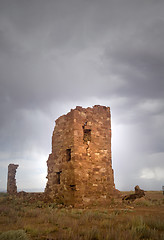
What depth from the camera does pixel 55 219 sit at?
6551 mm

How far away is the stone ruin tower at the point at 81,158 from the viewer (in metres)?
10.8

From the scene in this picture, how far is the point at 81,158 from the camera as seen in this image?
11273 millimetres

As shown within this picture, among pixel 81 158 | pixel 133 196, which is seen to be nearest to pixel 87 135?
pixel 81 158

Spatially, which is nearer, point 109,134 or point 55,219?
point 55,219

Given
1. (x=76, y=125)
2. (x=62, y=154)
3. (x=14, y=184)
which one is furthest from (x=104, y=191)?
(x=14, y=184)

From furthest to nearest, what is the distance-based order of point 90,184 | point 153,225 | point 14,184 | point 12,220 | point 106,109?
point 14,184
point 106,109
point 90,184
point 12,220
point 153,225

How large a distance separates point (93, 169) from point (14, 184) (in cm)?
1840

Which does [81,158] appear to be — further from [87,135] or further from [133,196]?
[133,196]

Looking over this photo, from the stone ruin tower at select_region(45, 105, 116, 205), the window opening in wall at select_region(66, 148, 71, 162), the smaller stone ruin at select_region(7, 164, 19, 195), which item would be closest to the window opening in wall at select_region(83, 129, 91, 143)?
the stone ruin tower at select_region(45, 105, 116, 205)

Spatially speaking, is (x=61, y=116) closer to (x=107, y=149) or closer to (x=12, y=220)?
(x=107, y=149)

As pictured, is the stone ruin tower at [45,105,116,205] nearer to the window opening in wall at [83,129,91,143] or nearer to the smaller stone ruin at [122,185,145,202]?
the window opening in wall at [83,129,91,143]

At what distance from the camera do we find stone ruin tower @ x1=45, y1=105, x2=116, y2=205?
1084 cm

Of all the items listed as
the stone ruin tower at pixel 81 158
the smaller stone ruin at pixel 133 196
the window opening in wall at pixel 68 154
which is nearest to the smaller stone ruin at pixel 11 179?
the stone ruin tower at pixel 81 158

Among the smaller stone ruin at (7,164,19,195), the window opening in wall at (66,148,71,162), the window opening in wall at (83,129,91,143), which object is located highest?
the window opening in wall at (83,129,91,143)
